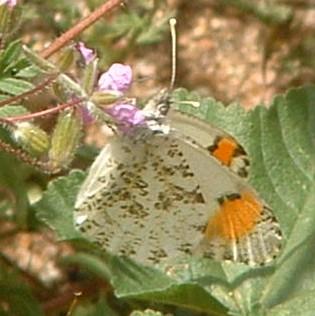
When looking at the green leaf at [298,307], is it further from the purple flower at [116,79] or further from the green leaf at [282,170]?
the purple flower at [116,79]

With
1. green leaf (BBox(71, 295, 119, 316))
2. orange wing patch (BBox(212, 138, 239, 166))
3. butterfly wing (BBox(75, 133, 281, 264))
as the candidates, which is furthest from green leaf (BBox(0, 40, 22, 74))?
green leaf (BBox(71, 295, 119, 316))

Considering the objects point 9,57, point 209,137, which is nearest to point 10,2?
point 9,57

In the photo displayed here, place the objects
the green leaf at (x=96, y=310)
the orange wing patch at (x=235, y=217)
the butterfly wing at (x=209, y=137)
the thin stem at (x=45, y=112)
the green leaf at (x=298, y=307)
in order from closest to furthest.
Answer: the thin stem at (x=45, y=112), the butterfly wing at (x=209, y=137), the orange wing patch at (x=235, y=217), the green leaf at (x=298, y=307), the green leaf at (x=96, y=310)

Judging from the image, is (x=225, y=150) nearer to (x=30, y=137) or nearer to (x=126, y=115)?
(x=126, y=115)

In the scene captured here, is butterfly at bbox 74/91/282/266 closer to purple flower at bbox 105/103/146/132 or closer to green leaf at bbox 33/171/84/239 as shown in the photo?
purple flower at bbox 105/103/146/132

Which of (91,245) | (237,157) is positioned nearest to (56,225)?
(91,245)

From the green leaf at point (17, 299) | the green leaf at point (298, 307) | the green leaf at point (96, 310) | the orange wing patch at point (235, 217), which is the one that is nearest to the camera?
the orange wing patch at point (235, 217)

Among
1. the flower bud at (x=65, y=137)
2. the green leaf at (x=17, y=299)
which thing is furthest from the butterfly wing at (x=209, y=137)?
the green leaf at (x=17, y=299)
